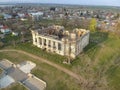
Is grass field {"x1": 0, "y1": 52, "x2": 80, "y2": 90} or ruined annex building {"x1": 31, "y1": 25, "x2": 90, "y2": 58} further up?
ruined annex building {"x1": 31, "y1": 25, "x2": 90, "y2": 58}

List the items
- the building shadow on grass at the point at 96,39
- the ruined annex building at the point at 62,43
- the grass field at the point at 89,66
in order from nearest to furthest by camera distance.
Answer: the grass field at the point at 89,66
the ruined annex building at the point at 62,43
the building shadow on grass at the point at 96,39

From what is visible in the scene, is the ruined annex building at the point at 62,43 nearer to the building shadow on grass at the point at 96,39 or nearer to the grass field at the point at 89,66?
the grass field at the point at 89,66

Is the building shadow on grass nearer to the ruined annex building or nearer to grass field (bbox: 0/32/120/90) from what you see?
grass field (bbox: 0/32/120/90)

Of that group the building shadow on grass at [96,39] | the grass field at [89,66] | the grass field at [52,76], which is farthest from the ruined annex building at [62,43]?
the grass field at [52,76]

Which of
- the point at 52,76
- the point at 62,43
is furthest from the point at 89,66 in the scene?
the point at 62,43

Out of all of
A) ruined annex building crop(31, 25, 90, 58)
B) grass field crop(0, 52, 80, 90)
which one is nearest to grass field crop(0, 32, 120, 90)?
grass field crop(0, 52, 80, 90)

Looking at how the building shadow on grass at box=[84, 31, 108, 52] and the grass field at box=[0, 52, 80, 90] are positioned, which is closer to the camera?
the grass field at box=[0, 52, 80, 90]

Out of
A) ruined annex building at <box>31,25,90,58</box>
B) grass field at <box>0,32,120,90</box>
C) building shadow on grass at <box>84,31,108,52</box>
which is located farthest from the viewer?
building shadow on grass at <box>84,31,108,52</box>

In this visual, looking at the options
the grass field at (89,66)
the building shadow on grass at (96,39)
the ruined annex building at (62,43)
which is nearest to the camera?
the grass field at (89,66)

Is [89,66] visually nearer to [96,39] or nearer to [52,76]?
[52,76]
